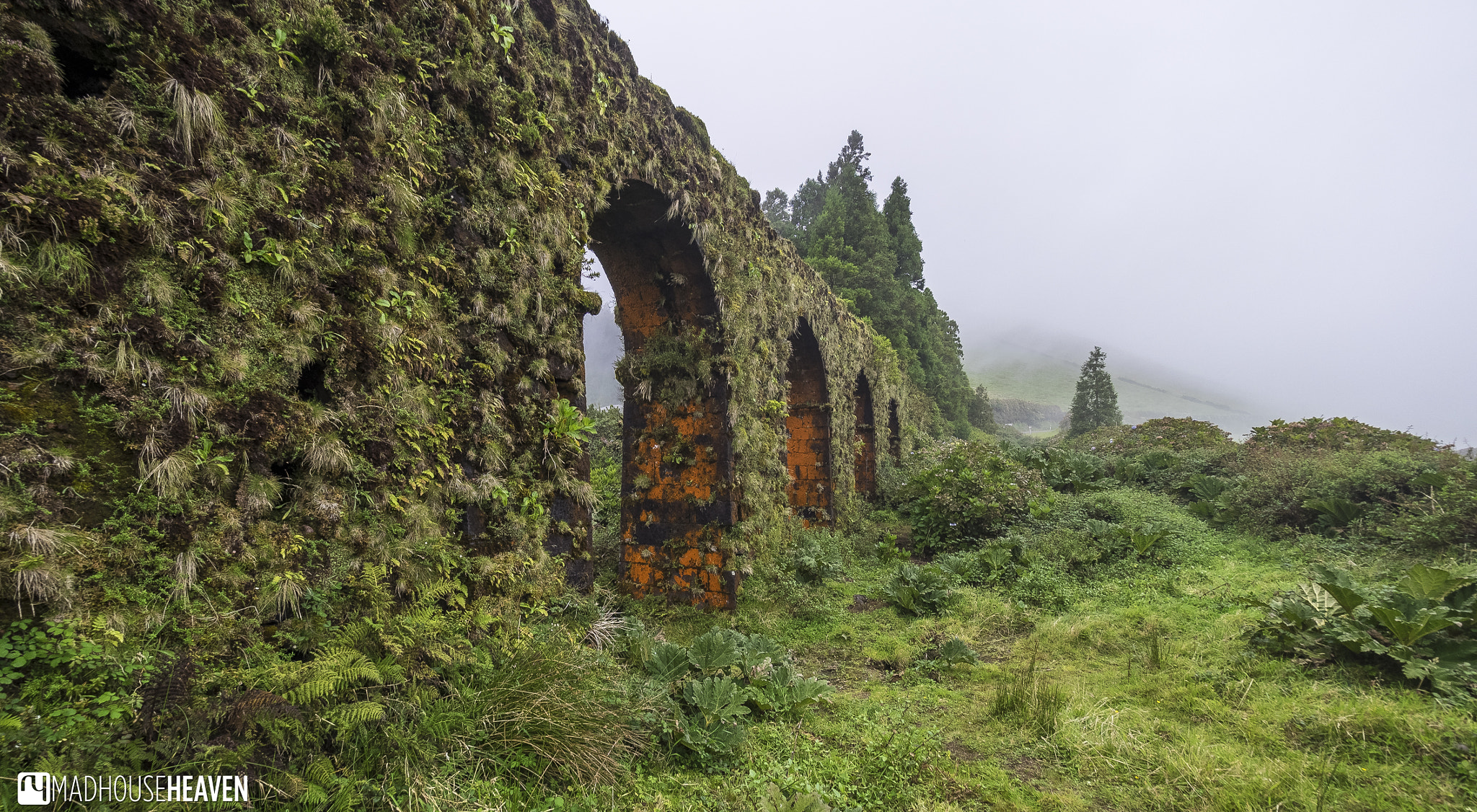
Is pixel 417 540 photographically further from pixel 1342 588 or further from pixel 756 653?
pixel 1342 588

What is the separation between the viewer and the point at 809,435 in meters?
10.3

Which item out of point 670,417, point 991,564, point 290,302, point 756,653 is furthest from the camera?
point 991,564

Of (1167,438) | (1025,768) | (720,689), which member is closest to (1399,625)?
(1025,768)

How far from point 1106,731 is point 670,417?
173 inches

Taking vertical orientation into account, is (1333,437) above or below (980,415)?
below

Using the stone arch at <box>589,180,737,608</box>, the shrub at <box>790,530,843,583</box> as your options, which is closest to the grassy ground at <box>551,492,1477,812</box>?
the stone arch at <box>589,180,737,608</box>

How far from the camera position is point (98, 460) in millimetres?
1581

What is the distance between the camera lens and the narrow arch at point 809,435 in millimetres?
9867

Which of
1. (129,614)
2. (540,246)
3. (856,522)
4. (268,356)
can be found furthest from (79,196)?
(856,522)

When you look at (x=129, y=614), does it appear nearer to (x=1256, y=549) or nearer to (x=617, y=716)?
(x=617, y=716)

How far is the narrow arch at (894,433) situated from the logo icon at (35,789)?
14.7 meters

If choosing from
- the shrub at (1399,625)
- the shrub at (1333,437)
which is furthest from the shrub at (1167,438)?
the shrub at (1399,625)

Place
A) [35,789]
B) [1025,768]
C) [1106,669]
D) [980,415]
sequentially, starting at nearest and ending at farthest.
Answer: [35,789]
[1025,768]
[1106,669]
[980,415]

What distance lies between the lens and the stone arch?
579 centimetres
